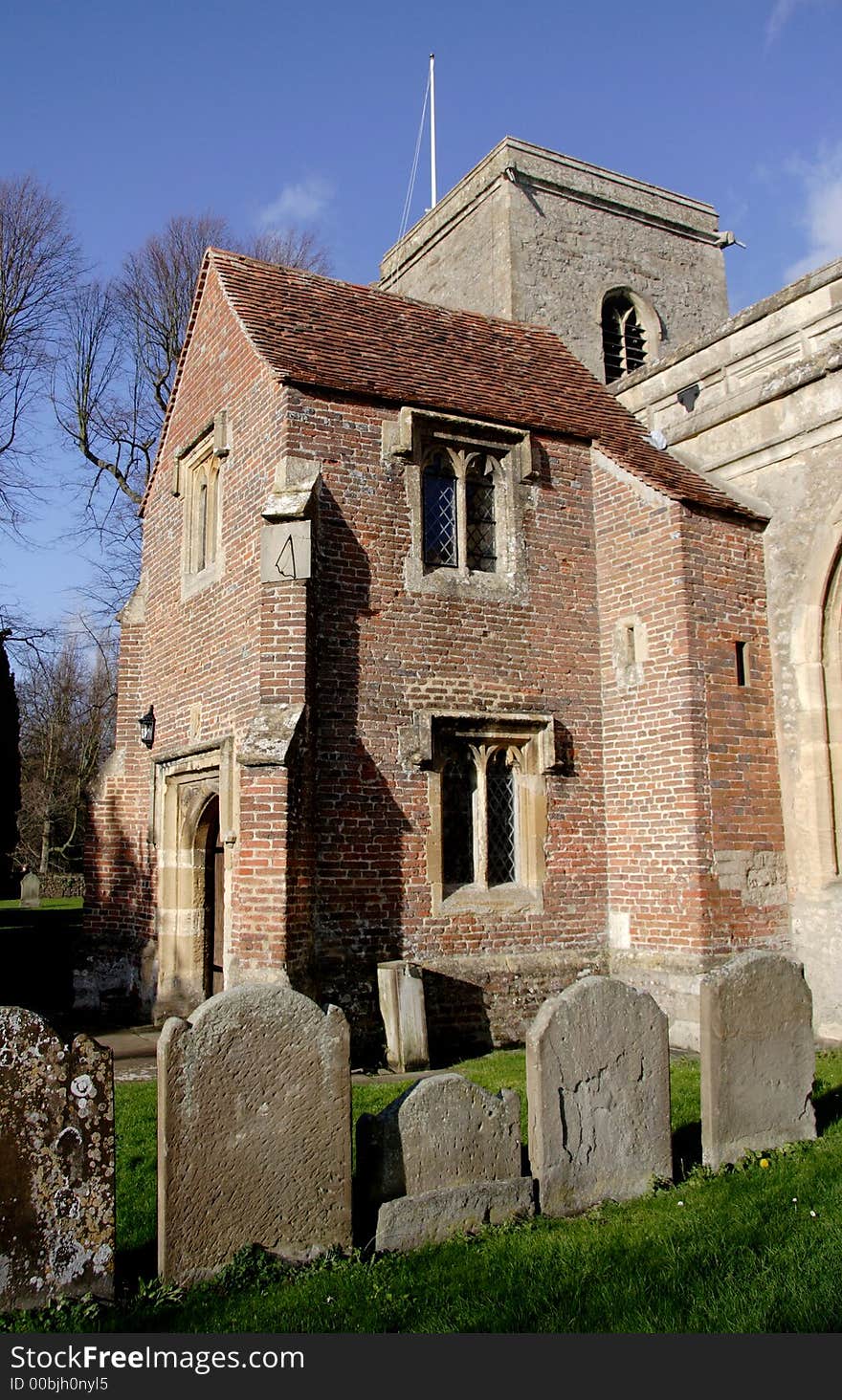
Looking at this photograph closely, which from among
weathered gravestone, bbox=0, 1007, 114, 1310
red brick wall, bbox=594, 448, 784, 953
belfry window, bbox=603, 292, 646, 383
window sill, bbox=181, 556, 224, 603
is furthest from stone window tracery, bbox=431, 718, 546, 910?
belfry window, bbox=603, 292, 646, 383

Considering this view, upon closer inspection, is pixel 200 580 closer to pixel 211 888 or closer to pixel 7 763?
pixel 211 888

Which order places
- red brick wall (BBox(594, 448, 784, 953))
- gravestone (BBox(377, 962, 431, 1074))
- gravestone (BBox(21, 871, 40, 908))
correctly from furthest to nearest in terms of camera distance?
gravestone (BBox(21, 871, 40, 908)) → red brick wall (BBox(594, 448, 784, 953)) → gravestone (BBox(377, 962, 431, 1074))

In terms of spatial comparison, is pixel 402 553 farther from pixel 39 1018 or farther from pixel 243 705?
pixel 39 1018

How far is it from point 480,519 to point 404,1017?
5.41 m

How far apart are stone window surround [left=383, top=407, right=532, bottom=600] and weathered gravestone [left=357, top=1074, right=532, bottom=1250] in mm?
6343

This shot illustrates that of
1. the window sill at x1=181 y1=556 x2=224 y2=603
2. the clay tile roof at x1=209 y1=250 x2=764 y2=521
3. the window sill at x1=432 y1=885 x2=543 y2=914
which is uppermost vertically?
the clay tile roof at x1=209 y1=250 x2=764 y2=521

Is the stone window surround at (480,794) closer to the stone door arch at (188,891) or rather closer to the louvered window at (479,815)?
the louvered window at (479,815)

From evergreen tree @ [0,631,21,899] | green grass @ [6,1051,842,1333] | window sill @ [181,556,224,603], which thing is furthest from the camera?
evergreen tree @ [0,631,21,899]

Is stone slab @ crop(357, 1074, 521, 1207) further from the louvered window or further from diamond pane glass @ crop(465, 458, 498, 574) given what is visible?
diamond pane glass @ crop(465, 458, 498, 574)

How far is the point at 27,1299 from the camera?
4324 mm

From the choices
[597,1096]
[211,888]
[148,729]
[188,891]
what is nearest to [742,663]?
[597,1096]

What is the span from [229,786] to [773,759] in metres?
5.67

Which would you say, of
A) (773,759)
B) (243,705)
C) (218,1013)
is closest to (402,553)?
(243,705)

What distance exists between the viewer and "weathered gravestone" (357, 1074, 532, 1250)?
5004mm
